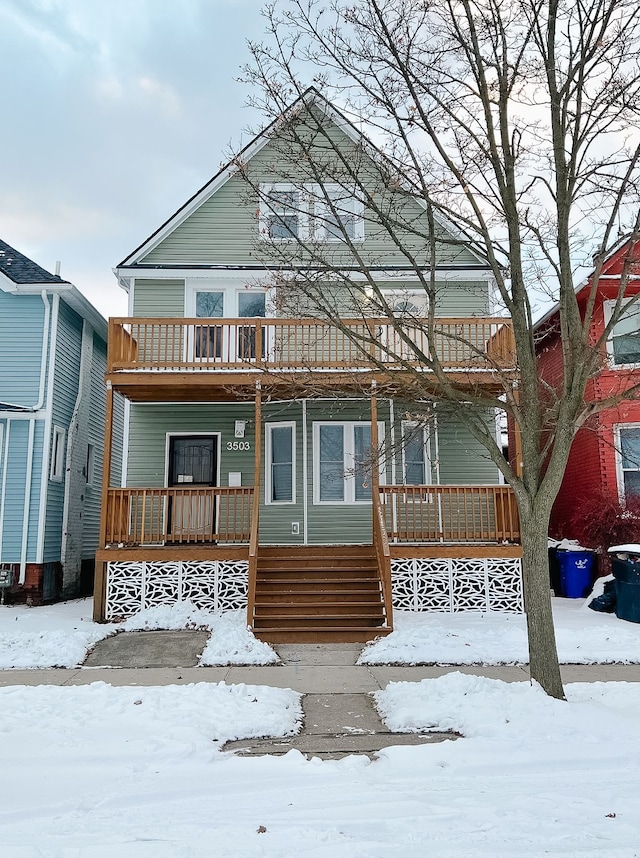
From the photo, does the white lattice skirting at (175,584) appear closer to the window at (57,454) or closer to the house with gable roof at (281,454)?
the house with gable roof at (281,454)

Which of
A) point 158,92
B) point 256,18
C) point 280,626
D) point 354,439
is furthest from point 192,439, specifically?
point 256,18

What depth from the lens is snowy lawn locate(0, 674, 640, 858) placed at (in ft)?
11.5

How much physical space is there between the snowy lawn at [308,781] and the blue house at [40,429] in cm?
739

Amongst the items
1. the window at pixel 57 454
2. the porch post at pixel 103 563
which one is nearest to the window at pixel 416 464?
the porch post at pixel 103 563

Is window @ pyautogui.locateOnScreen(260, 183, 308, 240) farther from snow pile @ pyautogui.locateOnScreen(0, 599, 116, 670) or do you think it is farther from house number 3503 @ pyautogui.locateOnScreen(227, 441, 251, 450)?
snow pile @ pyautogui.locateOnScreen(0, 599, 116, 670)

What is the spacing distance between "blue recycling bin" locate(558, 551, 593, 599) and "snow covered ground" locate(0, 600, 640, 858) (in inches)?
277

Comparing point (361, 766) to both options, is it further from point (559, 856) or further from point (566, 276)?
point (566, 276)

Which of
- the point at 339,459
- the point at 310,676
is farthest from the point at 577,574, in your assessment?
the point at 310,676

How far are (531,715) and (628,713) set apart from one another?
1.10 m

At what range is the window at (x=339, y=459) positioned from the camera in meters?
14.1

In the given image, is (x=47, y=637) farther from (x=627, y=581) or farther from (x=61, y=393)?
(x=627, y=581)

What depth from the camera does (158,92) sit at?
13727 millimetres

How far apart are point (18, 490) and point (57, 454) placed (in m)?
1.19

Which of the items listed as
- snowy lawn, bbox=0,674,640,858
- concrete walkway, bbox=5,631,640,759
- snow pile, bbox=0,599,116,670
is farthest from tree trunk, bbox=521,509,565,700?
snow pile, bbox=0,599,116,670
